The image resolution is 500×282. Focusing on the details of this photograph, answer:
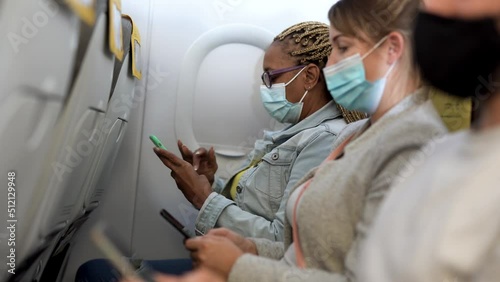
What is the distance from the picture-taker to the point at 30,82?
89 centimetres

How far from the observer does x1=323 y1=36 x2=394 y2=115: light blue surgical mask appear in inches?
38.8

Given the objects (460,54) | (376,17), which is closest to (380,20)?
(376,17)

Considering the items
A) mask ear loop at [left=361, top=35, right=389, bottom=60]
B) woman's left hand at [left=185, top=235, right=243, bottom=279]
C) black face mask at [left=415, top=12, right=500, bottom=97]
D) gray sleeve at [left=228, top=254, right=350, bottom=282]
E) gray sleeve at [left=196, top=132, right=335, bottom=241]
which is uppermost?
black face mask at [left=415, top=12, right=500, bottom=97]

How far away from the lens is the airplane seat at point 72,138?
1002 mm

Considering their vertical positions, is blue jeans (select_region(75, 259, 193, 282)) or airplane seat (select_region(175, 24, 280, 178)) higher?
airplane seat (select_region(175, 24, 280, 178))

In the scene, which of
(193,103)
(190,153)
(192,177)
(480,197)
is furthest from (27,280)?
(480,197)

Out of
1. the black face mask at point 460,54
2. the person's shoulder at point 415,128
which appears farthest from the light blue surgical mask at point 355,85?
the black face mask at point 460,54

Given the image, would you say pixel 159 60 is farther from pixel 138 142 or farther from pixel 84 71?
pixel 84 71

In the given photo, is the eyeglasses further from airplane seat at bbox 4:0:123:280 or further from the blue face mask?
airplane seat at bbox 4:0:123:280

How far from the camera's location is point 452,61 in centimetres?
59

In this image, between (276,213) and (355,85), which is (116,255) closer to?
(355,85)

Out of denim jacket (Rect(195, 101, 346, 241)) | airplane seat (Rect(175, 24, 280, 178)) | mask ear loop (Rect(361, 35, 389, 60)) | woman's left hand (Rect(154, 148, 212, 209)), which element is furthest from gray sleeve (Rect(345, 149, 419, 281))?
airplane seat (Rect(175, 24, 280, 178))

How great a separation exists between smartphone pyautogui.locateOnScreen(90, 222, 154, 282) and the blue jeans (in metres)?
0.05

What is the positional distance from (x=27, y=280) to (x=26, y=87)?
0.63 meters
